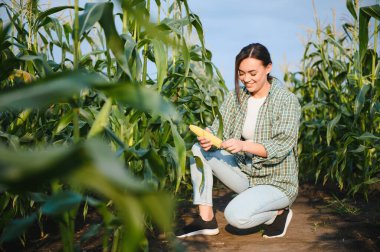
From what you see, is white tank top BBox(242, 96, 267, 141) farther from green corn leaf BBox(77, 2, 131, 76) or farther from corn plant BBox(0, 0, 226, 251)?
green corn leaf BBox(77, 2, 131, 76)

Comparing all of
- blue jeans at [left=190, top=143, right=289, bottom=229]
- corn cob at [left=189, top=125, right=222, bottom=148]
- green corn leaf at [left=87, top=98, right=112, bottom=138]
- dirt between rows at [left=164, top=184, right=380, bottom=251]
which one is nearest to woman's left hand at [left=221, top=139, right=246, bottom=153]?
corn cob at [left=189, top=125, right=222, bottom=148]

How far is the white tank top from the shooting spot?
280 centimetres

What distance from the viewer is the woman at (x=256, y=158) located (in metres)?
2.52

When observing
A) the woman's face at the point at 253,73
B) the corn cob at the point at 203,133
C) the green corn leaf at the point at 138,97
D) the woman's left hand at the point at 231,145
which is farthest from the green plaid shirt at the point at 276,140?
the green corn leaf at the point at 138,97

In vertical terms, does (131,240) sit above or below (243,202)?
above

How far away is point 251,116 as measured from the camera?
2826 mm

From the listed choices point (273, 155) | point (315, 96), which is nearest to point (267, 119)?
point (273, 155)

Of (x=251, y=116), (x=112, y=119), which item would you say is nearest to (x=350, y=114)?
(x=251, y=116)

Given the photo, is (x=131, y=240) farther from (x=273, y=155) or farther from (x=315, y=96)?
(x=315, y=96)

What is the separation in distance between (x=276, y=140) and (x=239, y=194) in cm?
42

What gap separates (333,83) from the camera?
405cm

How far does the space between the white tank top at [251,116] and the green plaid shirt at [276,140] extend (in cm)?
3

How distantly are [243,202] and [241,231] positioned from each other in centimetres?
40

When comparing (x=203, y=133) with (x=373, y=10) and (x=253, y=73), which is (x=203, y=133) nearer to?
(x=253, y=73)
